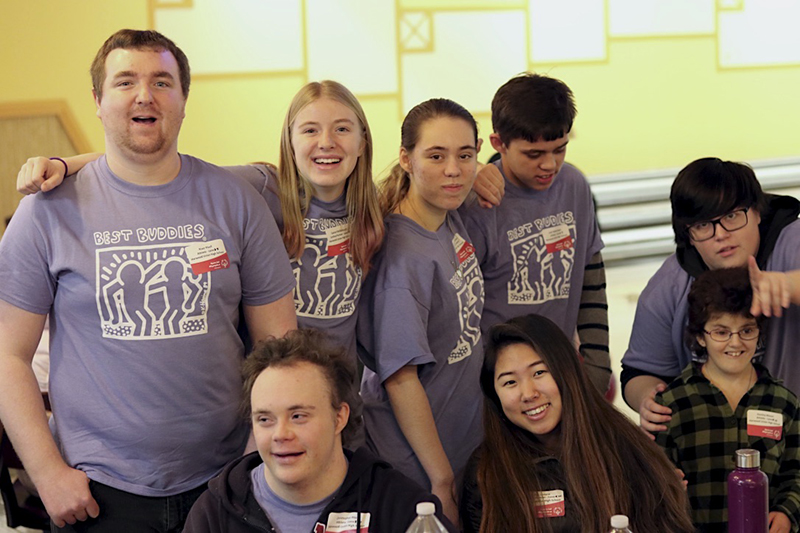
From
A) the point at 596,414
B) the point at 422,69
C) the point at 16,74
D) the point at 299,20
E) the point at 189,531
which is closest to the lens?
the point at 189,531

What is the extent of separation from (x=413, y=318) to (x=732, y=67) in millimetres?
7652

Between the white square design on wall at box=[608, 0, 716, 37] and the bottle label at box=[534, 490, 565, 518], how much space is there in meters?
6.93

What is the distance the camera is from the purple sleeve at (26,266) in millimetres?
2078

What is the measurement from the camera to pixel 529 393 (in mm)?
2223

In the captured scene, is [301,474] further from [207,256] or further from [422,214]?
[422,214]

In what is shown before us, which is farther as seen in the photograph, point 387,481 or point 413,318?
point 413,318

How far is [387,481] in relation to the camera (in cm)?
198

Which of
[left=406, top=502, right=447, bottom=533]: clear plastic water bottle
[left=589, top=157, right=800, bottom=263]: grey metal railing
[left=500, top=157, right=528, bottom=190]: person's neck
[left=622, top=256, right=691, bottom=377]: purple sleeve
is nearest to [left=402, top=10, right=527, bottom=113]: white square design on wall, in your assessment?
[left=589, top=157, right=800, bottom=263]: grey metal railing

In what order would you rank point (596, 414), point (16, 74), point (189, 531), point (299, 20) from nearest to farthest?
point (189, 531), point (596, 414), point (16, 74), point (299, 20)

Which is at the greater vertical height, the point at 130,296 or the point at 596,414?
the point at 130,296

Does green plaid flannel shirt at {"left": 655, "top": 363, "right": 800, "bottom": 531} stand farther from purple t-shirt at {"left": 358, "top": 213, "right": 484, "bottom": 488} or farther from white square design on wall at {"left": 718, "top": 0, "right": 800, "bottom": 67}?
white square design on wall at {"left": 718, "top": 0, "right": 800, "bottom": 67}

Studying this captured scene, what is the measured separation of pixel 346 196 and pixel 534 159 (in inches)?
23.9

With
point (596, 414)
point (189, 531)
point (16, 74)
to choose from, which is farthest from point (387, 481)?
point (16, 74)

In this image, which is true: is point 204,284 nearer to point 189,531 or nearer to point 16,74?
point 189,531
